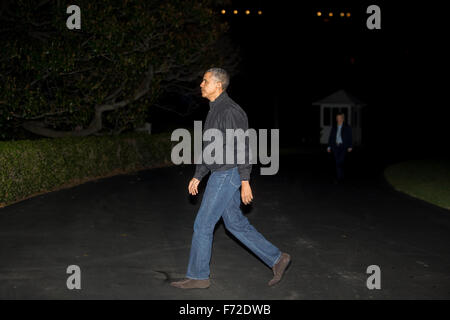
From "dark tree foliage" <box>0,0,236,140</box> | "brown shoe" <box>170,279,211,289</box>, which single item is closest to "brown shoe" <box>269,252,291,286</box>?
"brown shoe" <box>170,279,211,289</box>

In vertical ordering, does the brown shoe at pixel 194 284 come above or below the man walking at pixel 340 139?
below

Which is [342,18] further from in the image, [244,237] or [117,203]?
[244,237]

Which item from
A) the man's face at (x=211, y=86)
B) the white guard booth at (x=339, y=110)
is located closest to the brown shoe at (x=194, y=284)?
the man's face at (x=211, y=86)

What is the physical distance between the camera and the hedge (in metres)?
12.3

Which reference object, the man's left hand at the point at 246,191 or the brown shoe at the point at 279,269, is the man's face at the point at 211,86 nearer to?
the man's left hand at the point at 246,191

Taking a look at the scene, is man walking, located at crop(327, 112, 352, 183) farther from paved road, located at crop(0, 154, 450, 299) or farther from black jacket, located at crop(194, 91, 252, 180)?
black jacket, located at crop(194, 91, 252, 180)

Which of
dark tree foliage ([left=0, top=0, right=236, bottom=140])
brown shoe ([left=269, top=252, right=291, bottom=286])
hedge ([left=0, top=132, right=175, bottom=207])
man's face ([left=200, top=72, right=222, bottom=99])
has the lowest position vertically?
brown shoe ([left=269, top=252, right=291, bottom=286])

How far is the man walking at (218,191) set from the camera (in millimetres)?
5840

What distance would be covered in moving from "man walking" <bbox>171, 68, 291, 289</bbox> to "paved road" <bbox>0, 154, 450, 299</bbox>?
0.81 ft

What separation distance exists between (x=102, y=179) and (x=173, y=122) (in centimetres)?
1787

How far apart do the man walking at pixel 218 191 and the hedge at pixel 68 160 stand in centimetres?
690

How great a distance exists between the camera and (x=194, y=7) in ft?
64.3

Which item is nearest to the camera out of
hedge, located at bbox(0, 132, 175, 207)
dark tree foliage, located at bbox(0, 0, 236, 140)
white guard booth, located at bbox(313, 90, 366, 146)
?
hedge, located at bbox(0, 132, 175, 207)
